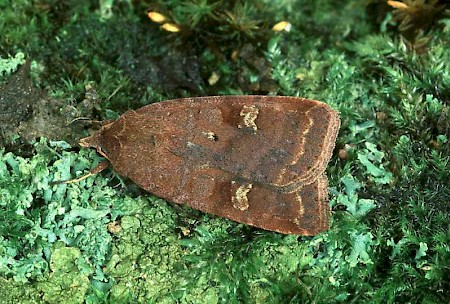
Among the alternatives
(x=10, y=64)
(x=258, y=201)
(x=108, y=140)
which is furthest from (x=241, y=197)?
(x=10, y=64)

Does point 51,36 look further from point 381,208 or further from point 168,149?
point 381,208

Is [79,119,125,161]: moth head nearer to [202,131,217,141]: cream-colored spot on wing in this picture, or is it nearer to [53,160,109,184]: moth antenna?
[53,160,109,184]: moth antenna

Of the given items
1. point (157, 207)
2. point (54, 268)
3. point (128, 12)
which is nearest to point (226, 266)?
point (157, 207)

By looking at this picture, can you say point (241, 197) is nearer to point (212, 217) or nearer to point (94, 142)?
point (212, 217)

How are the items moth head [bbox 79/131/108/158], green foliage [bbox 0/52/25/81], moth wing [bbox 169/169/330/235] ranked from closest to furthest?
moth wing [bbox 169/169/330/235], moth head [bbox 79/131/108/158], green foliage [bbox 0/52/25/81]

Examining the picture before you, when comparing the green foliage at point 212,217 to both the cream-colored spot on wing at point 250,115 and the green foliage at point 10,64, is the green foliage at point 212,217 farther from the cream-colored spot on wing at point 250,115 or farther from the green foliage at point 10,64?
the cream-colored spot on wing at point 250,115

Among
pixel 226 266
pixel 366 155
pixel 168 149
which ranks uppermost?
pixel 168 149

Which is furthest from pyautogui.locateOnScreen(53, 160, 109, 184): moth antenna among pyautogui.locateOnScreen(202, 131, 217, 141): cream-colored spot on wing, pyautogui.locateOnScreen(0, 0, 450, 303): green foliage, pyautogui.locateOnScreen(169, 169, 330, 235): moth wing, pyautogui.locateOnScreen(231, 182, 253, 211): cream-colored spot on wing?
pyautogui.locateOnScreen(231, 182, 253, 211): cream-colored spot on wing

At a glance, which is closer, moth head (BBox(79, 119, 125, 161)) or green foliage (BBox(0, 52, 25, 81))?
moth head (BBox(79, 119, 125, 161))
